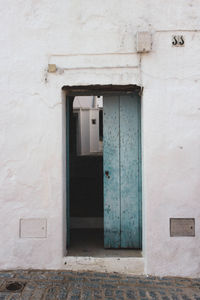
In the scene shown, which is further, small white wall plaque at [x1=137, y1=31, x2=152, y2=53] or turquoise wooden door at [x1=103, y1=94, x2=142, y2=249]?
turquoise wooden door at [x1=103, y1=94, x2=142, y2=249]

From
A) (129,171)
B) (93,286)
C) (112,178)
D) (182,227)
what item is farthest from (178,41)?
(93,286)

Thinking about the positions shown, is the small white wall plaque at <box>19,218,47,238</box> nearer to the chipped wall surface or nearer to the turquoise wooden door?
the chipped wall surface

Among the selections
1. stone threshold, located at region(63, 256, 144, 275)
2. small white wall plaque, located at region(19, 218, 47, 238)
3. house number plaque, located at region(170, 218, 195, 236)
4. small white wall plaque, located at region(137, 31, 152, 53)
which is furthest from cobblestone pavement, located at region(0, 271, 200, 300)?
small white wall plaque, located at region(137, 31, 152, 53)

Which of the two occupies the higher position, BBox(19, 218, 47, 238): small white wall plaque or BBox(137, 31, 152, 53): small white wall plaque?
BBox(137, 31, 152, 53): small white wall plaque

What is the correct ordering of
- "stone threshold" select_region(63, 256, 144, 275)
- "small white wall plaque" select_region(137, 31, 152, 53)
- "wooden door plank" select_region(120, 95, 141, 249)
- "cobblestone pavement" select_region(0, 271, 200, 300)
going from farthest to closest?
"wooden door plank" select_region(120, 95, 141, 249)
"stone threshold" select_region(63, 256, 144, 275)
"small white wall plaque" select_region(137, 31, 152, 53)
"cobblestone pavement" select_region(0, 271, 200, 300)

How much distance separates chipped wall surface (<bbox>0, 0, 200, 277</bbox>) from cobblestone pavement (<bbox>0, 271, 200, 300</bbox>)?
146 mm

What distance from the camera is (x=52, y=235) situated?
322 cm

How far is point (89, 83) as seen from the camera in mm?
3195

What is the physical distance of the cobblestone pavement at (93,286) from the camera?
2662mm

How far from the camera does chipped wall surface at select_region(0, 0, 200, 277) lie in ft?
10.2

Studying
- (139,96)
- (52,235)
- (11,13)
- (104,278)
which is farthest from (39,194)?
(11,13)

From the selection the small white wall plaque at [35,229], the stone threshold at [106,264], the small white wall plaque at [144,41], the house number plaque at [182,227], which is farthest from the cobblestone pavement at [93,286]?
the small white wall plaque at [144,41]

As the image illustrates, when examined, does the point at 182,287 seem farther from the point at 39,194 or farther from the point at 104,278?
the point at 39,194

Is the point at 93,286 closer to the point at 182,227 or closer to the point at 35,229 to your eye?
the point at 35,229
